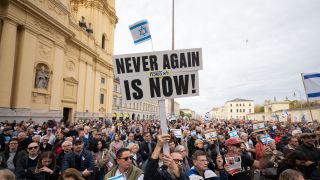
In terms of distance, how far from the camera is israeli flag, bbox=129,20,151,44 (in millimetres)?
3694

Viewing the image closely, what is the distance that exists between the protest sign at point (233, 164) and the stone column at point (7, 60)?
1821cm

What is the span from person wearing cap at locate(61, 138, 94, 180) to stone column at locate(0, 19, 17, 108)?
15069 millimetres

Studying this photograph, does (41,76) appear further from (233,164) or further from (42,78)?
(233,164)

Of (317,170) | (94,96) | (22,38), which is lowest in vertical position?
(317,170)

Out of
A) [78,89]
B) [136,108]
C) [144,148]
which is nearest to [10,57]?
[78,89]

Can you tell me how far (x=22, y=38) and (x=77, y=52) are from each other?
33.0 ft

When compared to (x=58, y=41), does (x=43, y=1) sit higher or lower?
higher

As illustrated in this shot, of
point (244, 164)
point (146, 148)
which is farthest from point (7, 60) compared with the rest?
point (244, 164)

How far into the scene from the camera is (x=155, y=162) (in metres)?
2.70

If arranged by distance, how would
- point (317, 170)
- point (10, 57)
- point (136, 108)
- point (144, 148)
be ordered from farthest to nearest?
point (136, 108) < point (10, 57) < point (144, 148) < point (317, 170)

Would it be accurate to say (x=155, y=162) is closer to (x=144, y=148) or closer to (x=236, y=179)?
(x=236, y=179)

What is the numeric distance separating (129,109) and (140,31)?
2324 inches

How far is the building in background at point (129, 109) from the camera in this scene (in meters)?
51.4

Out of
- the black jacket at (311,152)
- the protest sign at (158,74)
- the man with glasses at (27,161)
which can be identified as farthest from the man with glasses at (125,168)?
the black jacket at (311,152)
